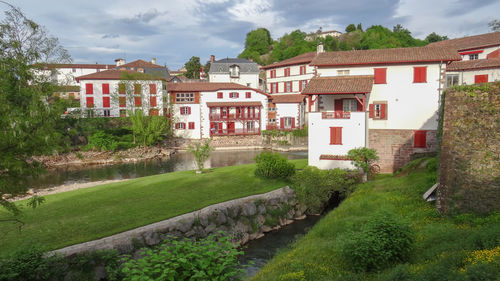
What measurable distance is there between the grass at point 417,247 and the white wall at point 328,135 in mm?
6682

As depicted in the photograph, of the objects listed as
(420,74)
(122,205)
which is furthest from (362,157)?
(122,205)

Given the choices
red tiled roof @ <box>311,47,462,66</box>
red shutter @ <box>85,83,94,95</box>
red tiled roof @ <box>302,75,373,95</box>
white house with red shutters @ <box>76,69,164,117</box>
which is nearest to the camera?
red tiled roof @ <box>302,75,373,95</box>

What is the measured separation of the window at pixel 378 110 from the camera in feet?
81.8

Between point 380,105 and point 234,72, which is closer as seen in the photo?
point 380,105

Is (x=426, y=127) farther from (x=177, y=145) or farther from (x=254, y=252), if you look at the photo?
(x=177, y=145)

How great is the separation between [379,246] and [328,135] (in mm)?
15237

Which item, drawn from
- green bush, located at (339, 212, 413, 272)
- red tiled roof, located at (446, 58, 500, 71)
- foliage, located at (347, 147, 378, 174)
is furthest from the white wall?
red tiled roof, located at (446, 58, 500, 71)

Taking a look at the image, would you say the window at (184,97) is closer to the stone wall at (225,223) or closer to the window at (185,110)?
the window at (185,110)

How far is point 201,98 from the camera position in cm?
4959

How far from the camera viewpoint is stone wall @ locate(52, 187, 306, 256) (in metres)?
12.3

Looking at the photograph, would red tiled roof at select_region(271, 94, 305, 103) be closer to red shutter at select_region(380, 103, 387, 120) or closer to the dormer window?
the dormer window

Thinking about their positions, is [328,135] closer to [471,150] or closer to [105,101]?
[471,150]

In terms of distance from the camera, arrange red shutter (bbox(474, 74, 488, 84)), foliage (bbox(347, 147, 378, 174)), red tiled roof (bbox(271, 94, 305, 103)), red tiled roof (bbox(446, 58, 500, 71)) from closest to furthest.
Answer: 1. foliage (bbox(347, 147, 378, 174))
2. red tiled roof (bbox(446, 58, 500, 71))
3. red shutter (bbox(474, 74, 488, 84))
4. red tiled roof (bbox(271, 94, 305, 103))

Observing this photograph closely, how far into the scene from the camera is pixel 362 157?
880 inches
